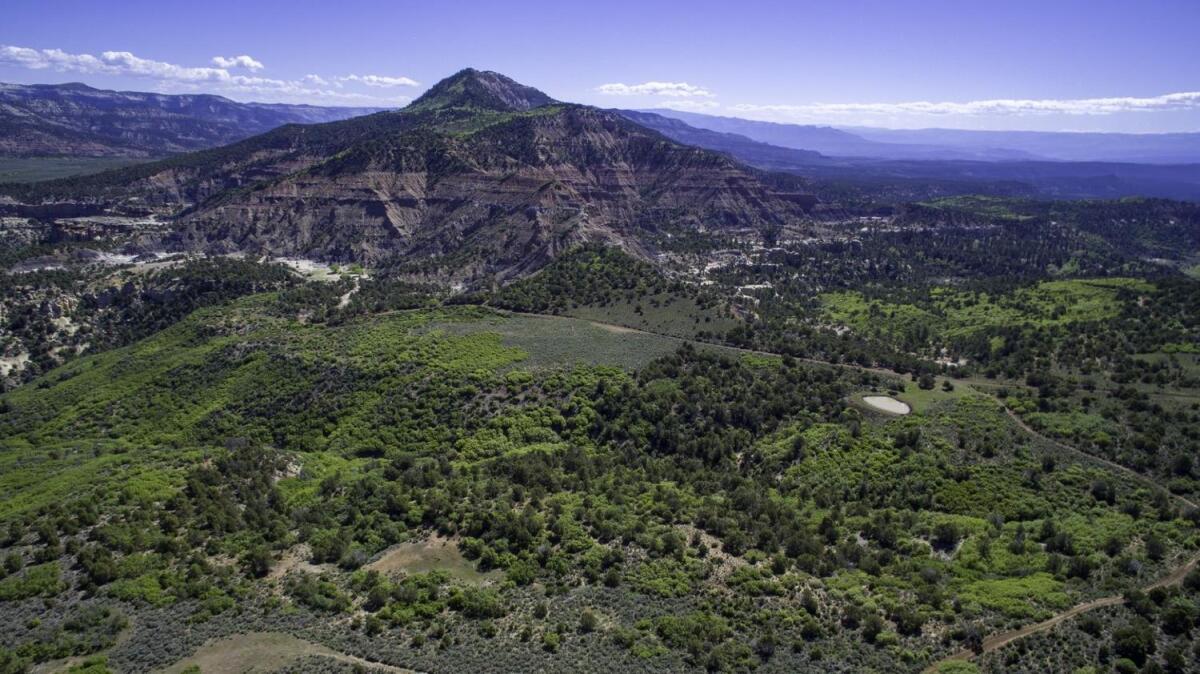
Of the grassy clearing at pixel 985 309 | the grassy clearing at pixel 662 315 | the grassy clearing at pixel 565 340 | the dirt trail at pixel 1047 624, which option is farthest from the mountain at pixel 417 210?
the dirt trail at pixel 1047 624

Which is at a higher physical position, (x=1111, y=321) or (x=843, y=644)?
(x=1111, y=321)

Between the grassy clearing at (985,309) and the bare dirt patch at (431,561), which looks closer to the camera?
the bare dirt patch at (431,561)

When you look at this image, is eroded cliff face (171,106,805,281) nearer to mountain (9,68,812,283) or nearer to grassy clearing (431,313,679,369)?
mountain (9,68,812,283)

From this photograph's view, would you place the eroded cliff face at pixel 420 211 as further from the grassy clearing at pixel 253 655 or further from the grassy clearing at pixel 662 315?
the grassy clearing at pixel 253 655

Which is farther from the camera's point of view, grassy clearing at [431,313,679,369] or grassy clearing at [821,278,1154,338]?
grassy clearing at [821,278,1154,338]

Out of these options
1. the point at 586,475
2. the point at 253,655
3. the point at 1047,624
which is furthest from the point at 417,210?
the point at 1047,624

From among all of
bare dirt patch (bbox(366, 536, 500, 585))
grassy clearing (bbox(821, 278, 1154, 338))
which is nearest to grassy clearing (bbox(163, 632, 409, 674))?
bare dirt patch (bbox(366, 536, 500, 585))

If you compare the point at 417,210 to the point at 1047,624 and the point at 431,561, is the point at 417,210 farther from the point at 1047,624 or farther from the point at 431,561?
the point at 1047,624

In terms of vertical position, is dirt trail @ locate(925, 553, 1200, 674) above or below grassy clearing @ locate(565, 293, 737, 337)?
below

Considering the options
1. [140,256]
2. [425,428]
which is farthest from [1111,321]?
[140,256]

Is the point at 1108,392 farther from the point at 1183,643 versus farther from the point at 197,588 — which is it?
the point at 197,588

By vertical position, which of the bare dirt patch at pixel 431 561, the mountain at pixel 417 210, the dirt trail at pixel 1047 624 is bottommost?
the bare dirt patch at pixel 431 561
